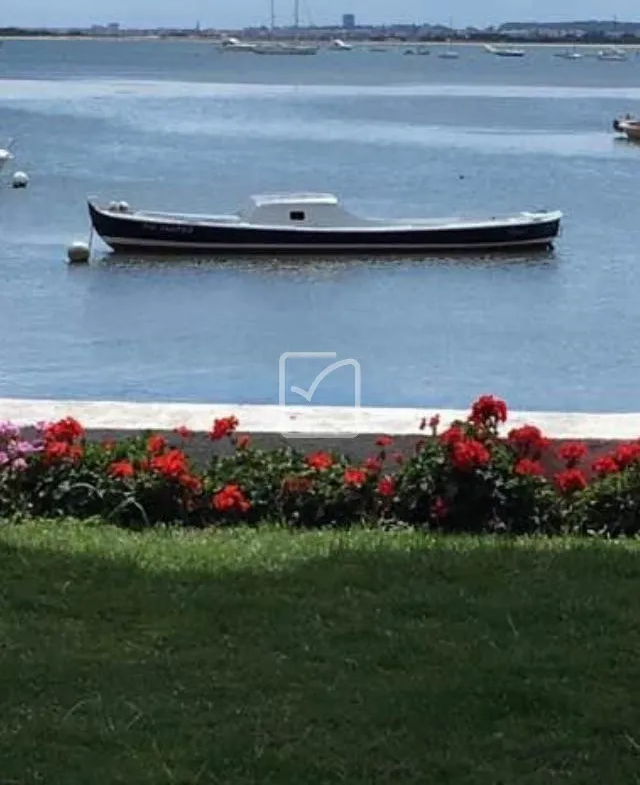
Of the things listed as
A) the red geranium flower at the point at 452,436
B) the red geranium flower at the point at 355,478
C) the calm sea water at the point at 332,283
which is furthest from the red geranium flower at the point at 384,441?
the calm sea water at the point at 332,283

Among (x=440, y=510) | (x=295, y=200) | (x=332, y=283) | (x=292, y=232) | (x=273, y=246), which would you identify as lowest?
(x=332, y=283)

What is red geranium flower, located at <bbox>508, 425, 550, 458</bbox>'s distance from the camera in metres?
5.84

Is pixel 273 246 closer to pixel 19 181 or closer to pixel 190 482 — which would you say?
pixel 19 181

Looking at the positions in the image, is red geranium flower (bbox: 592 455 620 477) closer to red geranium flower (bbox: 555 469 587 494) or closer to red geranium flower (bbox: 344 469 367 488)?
red geranium flower (bbox: 555 469 587 494)

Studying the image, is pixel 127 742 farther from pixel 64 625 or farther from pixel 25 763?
pixel 64 625

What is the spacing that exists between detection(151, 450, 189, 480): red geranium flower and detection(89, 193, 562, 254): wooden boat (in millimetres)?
31910

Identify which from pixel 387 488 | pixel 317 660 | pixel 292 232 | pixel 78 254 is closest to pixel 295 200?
pixel 292 232

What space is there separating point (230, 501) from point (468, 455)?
2.81 ft

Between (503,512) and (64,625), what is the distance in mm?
1880

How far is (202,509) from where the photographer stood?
5.93 metres

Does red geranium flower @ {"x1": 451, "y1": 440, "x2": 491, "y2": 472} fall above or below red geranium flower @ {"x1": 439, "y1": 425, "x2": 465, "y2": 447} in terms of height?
below

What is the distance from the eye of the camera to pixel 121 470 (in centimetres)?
584

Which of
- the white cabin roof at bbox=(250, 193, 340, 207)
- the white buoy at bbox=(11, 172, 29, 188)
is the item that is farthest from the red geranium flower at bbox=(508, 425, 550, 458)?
the white buoy at bbox=(11, 172, 29, 188)

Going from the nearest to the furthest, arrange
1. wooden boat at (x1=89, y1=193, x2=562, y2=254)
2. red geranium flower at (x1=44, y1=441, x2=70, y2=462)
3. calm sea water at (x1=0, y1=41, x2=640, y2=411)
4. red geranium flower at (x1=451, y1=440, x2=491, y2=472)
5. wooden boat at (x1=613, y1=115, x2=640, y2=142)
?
red geranium flower at (x1=451, y1=440, x2=491, y2=472) < red geranium flower at (x1=44, y1=441, x2=70, y2=462) < calm sea water at (x1=0, y1=41, x2=640, y2=411) < wooden boat at (x1=89, y1=193, x2=562, y2=254) < wooden boat at (x1=613, y1=115, x2=640, y2=142)
